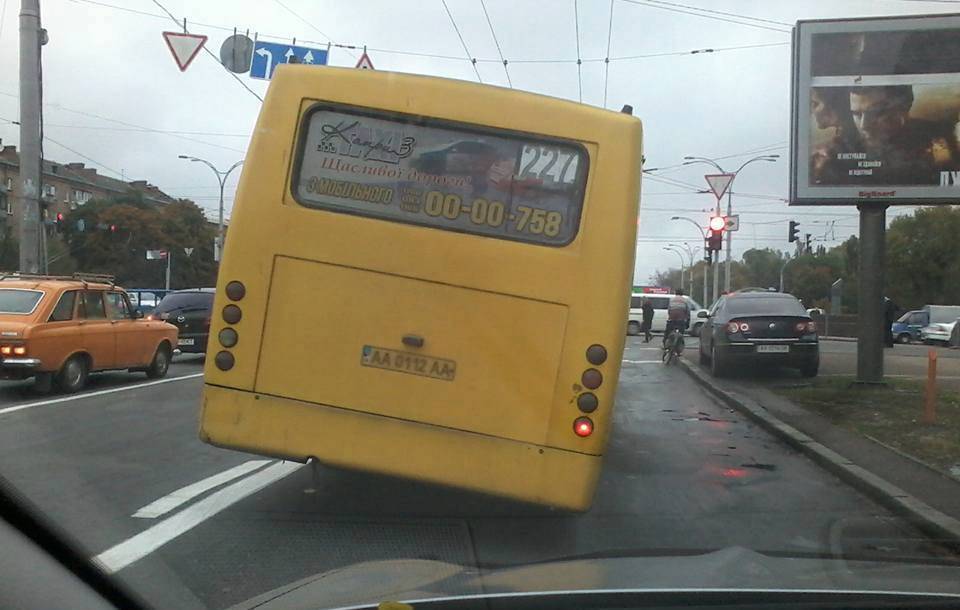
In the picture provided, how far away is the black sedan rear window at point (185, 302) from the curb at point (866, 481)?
497 inches

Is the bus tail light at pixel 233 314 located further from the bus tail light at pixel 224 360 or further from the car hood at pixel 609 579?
the car hood at pixel 609 579

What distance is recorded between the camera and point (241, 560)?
5.27 metres

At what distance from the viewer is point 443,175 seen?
5.97 metres

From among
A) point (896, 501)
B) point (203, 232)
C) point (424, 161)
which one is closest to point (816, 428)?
point (896, 501)

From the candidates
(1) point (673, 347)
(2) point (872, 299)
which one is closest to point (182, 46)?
(2) point (872, 299)

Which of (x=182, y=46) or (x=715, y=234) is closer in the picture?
(x=182, y=46)

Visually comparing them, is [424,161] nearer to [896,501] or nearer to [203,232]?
[896,501]

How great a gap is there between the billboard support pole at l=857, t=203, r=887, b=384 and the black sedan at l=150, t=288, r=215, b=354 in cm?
1349

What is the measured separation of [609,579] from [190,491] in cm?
491

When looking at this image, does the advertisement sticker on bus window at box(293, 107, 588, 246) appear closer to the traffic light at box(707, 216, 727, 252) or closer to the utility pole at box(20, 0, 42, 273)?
the utility pole at box(20, 0, 42, 273)

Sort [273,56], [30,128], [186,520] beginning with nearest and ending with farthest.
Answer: [186,520] → [273,56] → [30,128]

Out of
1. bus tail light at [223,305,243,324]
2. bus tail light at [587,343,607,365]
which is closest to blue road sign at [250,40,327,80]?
bus tail light at [223,305,243,324]

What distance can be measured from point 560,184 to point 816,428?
6714 mm

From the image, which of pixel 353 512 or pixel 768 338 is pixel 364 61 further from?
pixel 353 512
